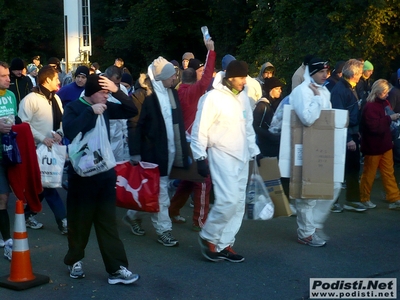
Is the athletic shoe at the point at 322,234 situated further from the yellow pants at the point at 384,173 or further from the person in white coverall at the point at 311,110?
the yellow pants at the point at 384,173

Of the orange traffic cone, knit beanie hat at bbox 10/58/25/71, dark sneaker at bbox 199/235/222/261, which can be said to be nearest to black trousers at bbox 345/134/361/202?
dark sneaker at bbox 199/235/222/261

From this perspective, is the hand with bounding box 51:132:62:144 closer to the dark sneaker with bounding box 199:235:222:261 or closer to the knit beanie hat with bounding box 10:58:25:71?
the dark sneaker with bounding box 199:235:222:261

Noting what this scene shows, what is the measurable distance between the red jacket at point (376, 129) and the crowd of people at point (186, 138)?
0.5 inches

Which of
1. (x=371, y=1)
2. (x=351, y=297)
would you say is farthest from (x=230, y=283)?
(x=371, y=1)

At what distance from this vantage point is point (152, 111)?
6.89 meters

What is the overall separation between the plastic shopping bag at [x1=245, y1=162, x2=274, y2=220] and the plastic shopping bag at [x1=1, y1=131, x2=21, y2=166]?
89.1 inches

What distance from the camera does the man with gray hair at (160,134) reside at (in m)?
6.87

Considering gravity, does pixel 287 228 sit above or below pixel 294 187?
below

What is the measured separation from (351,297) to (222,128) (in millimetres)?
1910

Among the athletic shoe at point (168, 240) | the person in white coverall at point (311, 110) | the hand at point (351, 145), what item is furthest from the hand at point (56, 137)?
the hand at point (351, 145)

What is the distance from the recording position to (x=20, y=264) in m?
5.60

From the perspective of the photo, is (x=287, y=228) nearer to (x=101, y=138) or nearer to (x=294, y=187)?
(x=294, y=187)

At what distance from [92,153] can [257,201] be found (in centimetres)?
198

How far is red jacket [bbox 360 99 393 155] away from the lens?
28.2ft
